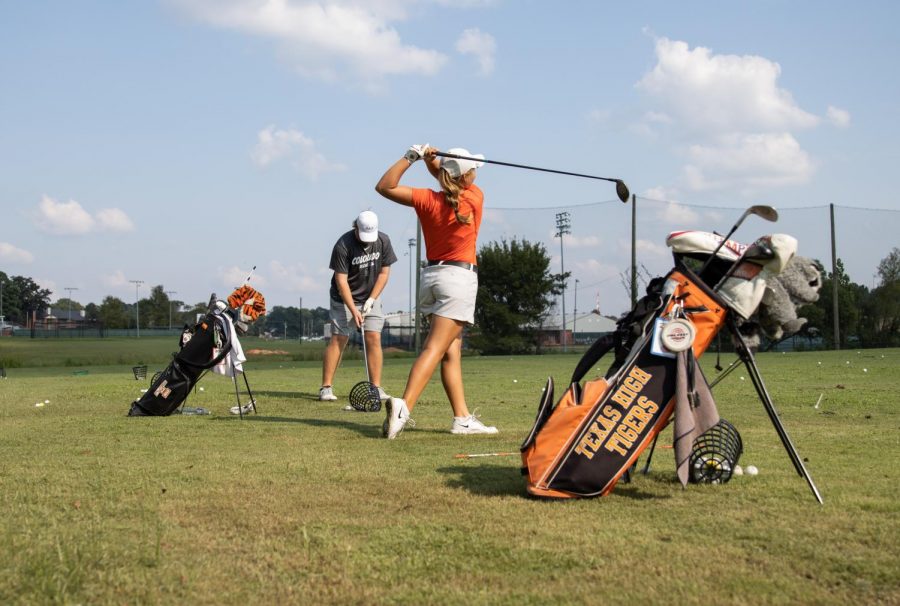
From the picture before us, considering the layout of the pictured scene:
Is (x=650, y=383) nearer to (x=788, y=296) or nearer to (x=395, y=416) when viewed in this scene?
(x=788, y=296)

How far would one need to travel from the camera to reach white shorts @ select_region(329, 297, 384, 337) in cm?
992

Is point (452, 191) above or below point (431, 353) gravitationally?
above

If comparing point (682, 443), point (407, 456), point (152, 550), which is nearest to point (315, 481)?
point (407, 456)

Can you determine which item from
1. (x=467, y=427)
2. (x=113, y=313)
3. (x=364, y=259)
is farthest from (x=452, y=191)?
(x=113, y=313)

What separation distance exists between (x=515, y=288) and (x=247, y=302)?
101 feet

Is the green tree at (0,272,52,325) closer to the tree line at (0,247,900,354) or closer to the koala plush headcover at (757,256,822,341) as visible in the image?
the tree line at (0,247,900,354)

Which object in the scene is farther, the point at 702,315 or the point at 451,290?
the point at 451,290

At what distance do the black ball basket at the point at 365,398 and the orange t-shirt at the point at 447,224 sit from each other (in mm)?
2664

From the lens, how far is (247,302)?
8719 mm

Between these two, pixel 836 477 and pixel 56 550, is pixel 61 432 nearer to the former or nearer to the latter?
pixel 56 550

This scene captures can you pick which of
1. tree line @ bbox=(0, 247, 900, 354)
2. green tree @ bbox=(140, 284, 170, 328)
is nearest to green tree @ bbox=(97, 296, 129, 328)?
green tree @ bbox=(140, 284, 170, 328)

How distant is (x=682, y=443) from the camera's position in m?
3.95

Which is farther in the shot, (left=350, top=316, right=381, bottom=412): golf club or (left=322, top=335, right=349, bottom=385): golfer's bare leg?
(left=322, top=335, right=349, bottom=385): golfer's bare leg

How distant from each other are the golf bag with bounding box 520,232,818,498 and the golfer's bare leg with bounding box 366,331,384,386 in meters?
5.66
